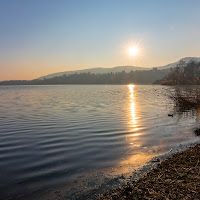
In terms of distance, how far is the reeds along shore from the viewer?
501cm

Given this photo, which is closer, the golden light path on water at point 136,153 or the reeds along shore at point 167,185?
the reeds along shore at point 167,185

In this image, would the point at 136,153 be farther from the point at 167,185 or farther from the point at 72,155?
the point at 167,185

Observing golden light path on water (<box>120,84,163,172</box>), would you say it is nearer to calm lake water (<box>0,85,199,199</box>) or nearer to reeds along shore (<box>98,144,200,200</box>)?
calm lake water (<box>0,85,199,199</box>)

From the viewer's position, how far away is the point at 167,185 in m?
5.50

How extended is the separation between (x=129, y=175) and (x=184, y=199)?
2.73 metres

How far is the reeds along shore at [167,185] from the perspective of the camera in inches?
197

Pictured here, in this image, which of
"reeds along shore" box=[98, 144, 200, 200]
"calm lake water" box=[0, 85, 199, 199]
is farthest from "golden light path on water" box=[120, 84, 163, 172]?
"reeds along shore" box=[98, 144, 200, 200]

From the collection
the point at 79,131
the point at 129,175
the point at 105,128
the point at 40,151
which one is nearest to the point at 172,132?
the point at 105,128

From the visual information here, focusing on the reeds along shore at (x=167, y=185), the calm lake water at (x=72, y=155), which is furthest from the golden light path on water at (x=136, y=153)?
the reeds along shore at (x=167, y=185)

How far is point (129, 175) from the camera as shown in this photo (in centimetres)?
721

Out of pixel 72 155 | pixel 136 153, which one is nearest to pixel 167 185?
pixel 136 153

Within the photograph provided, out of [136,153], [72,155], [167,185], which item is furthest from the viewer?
[136,153]

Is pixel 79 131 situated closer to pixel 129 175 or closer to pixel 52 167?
pixel 52 167

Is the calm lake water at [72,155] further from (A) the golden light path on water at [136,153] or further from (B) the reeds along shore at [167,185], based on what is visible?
(B) the reeds along shore at [167,185]
